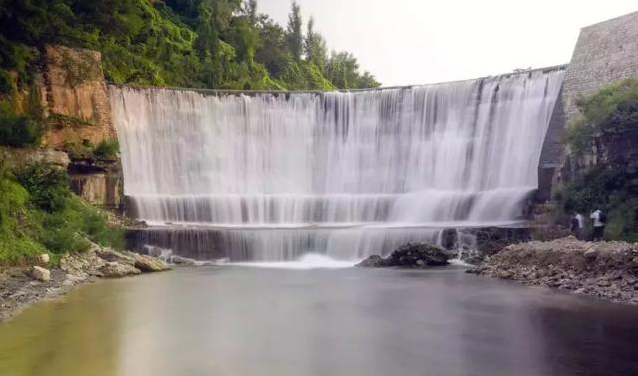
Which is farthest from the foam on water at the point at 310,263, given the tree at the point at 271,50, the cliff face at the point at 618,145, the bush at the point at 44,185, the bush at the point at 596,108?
the tree at the point at 271,50

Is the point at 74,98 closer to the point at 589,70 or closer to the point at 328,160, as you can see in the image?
the point at 328,160

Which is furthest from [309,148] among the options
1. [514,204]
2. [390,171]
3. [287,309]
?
[287,309]

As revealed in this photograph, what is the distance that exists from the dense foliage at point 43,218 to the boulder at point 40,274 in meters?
0.74

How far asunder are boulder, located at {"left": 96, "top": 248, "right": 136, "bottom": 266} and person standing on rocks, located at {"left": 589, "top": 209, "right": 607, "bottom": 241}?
44.7 feet

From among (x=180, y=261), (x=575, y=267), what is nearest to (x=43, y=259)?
(x=180, y=261)

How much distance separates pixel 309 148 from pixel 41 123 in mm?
12760

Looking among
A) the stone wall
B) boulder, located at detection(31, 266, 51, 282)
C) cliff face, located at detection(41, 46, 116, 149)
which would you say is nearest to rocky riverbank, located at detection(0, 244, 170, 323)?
boulder, located at detection(31, 266, 51, 282)

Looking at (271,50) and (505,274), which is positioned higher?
(271,50)

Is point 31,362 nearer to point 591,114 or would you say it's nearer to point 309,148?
point 591,114

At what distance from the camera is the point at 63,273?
15859 millimetres

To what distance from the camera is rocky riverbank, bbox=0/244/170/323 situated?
1259 cm

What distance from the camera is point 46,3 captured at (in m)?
22.5

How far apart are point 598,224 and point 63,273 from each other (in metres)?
15.1

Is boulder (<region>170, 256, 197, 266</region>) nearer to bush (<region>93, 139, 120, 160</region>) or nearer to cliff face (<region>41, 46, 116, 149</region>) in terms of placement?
bush (<region>93, 139, 120, 160</region>)
